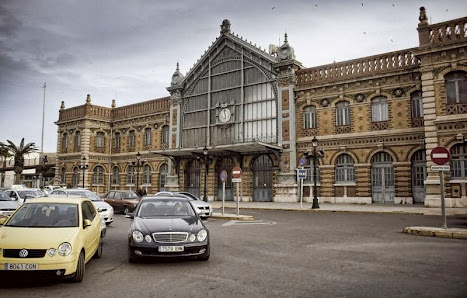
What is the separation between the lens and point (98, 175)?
4256 centimetres

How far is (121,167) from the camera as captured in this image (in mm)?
41969

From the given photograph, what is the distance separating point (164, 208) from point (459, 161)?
65.0 feet

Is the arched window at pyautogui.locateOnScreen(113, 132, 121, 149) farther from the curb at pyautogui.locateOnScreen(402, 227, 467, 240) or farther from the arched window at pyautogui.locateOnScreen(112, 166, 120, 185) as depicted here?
the curb at pyautogui.locateOnScreen(402, 227, 467, 240)

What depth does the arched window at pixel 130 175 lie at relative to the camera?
4069cm

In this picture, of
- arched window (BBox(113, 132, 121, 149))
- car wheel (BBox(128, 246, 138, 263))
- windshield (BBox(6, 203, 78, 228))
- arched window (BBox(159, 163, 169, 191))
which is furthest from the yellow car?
arched window (BBox(113, 132, 121, 149))

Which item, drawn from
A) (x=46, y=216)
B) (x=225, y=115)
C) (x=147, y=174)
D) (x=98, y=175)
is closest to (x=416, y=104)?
(x=225, y=115)

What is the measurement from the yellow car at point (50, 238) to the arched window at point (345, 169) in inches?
874

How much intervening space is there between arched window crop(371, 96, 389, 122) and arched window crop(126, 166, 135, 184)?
2624 centimetres

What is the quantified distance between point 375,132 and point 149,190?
77.9 ft

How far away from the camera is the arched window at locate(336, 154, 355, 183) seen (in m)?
26.8

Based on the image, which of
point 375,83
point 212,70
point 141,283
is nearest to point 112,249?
point 141,283

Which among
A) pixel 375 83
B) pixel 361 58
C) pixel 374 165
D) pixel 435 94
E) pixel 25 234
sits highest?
pixel 361 58

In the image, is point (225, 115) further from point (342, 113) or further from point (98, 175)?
point (98, 175)

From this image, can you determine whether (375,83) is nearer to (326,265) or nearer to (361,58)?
(361,58)
